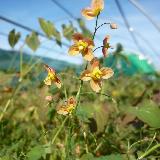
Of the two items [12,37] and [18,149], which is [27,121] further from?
[18,149]

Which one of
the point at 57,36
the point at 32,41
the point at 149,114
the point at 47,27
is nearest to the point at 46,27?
the point at 47,27

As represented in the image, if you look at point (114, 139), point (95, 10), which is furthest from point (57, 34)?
point (95, 10)

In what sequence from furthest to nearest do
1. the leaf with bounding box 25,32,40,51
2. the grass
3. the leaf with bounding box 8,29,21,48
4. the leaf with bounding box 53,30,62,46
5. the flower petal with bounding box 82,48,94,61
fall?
the leaf with bounding box 25,32,40,51 → the leaf with bounding box 53,30,62,46 → the leaf with bounding box 8,29,21,48 → the grass → the flower petal with bounding box 82,48,94,61

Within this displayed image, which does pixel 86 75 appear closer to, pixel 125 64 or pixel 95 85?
pixel 95 85

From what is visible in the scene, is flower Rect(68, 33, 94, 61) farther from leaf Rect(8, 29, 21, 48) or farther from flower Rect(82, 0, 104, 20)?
leaf Rect(8, 29, 21, 48)

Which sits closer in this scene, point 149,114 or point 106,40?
point 106,40

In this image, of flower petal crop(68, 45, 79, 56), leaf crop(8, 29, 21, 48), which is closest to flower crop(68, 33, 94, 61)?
flower petal crop(68, 45, 79, 56)
